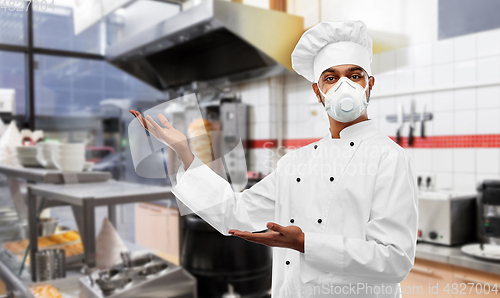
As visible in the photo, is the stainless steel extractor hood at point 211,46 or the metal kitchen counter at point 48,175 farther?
the stainless steel extractor hood at point 211,46

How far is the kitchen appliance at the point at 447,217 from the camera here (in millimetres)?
2016

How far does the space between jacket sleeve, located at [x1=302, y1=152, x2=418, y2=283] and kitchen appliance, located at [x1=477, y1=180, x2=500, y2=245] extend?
1460 millimetres

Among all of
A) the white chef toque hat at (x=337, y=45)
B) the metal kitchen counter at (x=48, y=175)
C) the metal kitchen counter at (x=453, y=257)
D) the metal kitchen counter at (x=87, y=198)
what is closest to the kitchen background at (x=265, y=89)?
the metal kitchen counter at (x=453, y=257)

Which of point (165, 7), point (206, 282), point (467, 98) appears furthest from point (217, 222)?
point (165, 7)

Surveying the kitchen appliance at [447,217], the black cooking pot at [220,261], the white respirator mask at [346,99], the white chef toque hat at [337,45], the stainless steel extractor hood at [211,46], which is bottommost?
the black cooking pot at [220,261]

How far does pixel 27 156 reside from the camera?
7.25 ft

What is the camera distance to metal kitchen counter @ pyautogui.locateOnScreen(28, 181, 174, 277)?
4.57ft

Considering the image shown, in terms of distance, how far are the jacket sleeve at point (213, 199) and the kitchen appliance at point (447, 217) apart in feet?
4.91

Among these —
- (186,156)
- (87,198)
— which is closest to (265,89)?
(87,198)

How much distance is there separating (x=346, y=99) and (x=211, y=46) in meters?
3.38

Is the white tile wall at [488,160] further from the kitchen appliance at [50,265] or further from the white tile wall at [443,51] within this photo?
the kitchen appliance at [50,265]

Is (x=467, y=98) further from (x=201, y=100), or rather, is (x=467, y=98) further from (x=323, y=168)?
(x=201, y=100)

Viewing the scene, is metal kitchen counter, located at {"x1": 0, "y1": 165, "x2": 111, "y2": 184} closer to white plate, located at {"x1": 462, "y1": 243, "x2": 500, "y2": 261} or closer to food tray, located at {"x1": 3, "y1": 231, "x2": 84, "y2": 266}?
food tray, located at {"x1": 3, "y1": 231, "x2": 84, "y2": 266}

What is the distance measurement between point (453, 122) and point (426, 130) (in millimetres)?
180
